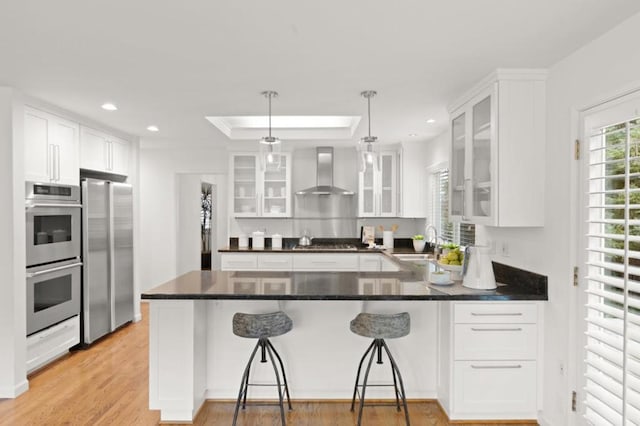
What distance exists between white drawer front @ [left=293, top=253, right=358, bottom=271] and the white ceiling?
7.92 ft

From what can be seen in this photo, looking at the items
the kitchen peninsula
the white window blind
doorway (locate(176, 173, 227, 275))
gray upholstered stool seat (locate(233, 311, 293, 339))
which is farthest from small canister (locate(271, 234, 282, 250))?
the white window blind

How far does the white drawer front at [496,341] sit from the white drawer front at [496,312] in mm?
33

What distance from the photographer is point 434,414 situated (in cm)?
284

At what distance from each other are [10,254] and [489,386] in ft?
12.1

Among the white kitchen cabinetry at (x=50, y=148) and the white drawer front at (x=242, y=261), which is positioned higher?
the white kitchen cabinetry at (x=50, y=148)

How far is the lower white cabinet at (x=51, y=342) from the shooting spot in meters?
3.48

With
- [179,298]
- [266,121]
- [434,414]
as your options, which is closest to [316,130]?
[266,121]

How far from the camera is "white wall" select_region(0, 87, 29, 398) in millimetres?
3174

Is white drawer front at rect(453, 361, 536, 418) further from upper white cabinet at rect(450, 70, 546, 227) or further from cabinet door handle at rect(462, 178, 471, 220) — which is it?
cabinet door handle at rect(462, 178, 471, 220)

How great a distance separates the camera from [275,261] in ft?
18.3

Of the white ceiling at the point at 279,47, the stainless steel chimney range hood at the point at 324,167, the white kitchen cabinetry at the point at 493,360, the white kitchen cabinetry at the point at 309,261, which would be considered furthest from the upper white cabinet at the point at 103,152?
the white kitchen cabinetry at the point at 493,360

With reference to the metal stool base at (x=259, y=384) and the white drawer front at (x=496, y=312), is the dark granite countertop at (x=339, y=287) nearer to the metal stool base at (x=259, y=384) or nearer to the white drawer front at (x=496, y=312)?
the white drawer front at (x=496, y=312)

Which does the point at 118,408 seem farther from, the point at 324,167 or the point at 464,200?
the point at 324,167

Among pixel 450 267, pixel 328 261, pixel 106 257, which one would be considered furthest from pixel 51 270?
pixel 450 267
